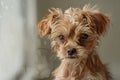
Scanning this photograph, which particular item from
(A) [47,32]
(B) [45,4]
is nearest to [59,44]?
(A) [47,32]

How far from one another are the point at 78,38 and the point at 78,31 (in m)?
0.02

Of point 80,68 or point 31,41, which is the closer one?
point 80,68

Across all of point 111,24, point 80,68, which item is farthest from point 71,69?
point 111,24

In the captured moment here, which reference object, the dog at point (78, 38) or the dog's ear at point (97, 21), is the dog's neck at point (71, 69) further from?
the dog's ear at point (97, 21)

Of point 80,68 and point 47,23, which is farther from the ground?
point 47,23

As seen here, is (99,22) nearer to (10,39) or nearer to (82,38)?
(82,38)

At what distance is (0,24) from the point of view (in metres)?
1.25

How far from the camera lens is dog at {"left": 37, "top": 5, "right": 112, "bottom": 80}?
3.39 ft

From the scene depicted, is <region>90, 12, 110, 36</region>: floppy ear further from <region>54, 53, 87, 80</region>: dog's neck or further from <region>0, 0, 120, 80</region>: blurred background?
<region>0, 0, 120, 80</region>: blurred background

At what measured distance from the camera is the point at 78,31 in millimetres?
1033

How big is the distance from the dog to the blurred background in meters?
0.19

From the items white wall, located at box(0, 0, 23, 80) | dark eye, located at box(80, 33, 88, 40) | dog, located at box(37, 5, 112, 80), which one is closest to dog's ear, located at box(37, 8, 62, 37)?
dog, located at box(37, 5, 112, 80)

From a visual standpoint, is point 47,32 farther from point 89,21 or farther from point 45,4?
point 45,4

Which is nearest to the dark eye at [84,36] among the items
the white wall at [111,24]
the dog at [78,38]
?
the dog at [78,38]
